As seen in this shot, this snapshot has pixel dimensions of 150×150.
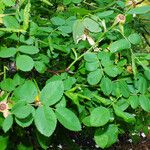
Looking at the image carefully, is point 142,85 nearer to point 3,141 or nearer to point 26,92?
point 26,92

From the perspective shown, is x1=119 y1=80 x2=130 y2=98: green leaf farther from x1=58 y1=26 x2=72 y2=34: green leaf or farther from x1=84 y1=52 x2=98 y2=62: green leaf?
x1=58 y1=26 x2=72 y2=34: green leaf

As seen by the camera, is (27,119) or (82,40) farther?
(82,40)

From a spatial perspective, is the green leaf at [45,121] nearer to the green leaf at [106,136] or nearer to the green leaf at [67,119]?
the green leaf at [67,119]

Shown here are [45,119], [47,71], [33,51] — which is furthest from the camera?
[47,71]

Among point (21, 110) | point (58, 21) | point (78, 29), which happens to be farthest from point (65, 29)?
point (21, 110)

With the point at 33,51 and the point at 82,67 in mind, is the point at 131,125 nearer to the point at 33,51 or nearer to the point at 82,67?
the point at 82,67

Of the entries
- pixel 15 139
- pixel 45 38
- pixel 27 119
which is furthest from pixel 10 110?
pixel 15 139

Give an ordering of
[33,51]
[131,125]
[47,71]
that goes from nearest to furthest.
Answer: [33,51], [47,71], [131,125]
